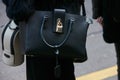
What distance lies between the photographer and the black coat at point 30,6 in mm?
2148

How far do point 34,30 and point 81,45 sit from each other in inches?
11.6

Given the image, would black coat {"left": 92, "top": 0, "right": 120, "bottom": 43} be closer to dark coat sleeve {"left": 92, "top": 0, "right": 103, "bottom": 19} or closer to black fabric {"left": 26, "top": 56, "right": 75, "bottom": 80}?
dark coat sleeve {"left": 92, "top": 0, "right": 103, "bottom": 19}

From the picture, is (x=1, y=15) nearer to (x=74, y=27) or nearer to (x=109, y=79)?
(x=109, y=79)

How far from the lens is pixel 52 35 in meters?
2.17

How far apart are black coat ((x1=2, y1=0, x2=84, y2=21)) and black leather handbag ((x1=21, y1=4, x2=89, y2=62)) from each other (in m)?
0.05

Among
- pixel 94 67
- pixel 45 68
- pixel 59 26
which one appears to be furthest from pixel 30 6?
pixel 94 67

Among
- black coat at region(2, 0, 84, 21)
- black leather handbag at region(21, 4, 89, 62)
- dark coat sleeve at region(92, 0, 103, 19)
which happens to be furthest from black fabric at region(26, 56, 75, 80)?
dark coat sleeve at region(92, 0, 103, 19)

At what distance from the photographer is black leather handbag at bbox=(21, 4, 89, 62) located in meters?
2.16

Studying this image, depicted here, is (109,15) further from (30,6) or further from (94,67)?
(94,67)

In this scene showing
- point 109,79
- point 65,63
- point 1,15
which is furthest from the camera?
point 1,15

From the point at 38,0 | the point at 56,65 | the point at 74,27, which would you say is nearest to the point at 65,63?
the point at 56,65

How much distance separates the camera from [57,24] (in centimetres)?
218

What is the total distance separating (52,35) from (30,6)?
0.69 ft

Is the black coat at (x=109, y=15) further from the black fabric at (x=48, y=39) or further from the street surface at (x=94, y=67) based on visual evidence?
the street surface at (x=94, y=67)
